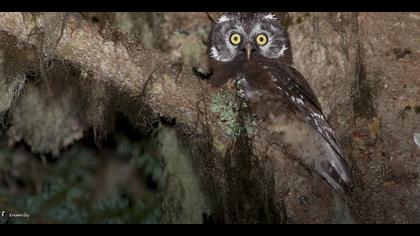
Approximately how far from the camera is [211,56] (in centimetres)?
528

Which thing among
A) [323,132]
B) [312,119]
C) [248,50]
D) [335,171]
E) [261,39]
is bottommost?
[335,171]

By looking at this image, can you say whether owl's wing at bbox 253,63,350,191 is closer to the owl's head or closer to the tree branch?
the tree branch

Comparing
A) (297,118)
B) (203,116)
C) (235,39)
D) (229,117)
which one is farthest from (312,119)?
(235,39)

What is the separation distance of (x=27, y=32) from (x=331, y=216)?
244 cm

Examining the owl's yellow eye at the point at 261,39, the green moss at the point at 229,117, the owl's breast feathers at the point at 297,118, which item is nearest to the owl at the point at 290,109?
the owl's breast feathers at the point at 297,118

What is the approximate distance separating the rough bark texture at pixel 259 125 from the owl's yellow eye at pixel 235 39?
3.89 feet

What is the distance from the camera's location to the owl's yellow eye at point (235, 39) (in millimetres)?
5065

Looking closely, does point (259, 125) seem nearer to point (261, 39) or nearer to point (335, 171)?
point (335, 171)

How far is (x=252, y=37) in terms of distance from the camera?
5000 millimetres

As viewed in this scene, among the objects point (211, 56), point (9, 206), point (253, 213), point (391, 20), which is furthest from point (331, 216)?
point (9, 206)

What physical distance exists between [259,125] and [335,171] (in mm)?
685

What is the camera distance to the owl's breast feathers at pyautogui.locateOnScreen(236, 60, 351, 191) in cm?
402

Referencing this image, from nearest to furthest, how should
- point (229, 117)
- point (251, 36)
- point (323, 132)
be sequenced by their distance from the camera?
point (229, 117)
point (323, 132)
point (251, 36)
